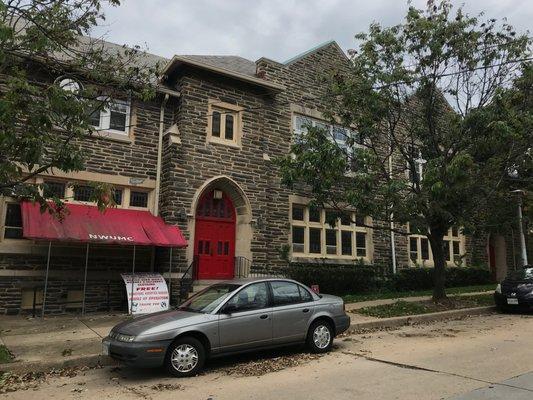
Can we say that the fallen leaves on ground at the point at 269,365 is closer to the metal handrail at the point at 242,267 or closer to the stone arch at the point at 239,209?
the metal handrail at the point at 242,267

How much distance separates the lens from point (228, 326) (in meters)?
7.89

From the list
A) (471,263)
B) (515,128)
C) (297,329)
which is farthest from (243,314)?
(471,263)

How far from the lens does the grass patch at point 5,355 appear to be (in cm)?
788

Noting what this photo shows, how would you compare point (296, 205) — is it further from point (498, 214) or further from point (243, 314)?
point (243, 314)

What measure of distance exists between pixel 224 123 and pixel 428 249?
38.9 feet

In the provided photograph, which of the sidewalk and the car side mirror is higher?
the car side mirror

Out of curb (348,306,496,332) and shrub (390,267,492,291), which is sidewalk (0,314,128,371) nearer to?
curb (348,306,496,332)

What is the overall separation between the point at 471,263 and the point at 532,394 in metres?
19.0

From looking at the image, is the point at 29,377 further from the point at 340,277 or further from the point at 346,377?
the point at 340,277

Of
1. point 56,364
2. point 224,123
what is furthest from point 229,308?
point 224,123

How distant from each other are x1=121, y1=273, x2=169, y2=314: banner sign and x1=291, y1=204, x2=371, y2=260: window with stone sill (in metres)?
5.63

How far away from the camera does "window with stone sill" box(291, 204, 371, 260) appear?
58.9 ft

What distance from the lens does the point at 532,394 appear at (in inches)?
236

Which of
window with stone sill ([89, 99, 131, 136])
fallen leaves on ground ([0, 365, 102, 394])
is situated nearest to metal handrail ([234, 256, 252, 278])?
window with stone sill ([89, 99, 131, 136])
